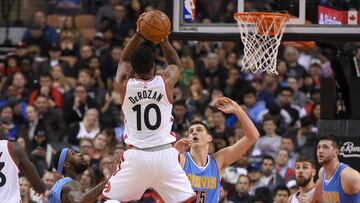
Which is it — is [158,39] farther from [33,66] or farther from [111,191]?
[33,66]

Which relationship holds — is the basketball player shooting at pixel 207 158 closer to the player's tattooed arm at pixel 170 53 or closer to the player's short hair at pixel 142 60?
the player's tattooed arm at pixel 170 53

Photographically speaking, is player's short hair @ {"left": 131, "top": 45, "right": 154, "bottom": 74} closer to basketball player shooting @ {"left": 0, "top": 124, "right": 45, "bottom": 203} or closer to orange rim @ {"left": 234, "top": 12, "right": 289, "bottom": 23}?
basketball player shooting @ {"left": 0, "top": 124, "right": 45, "bottom": 203}

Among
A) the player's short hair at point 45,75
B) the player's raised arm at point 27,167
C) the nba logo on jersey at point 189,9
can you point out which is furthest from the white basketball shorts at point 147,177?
the player's short hair at point 45,75

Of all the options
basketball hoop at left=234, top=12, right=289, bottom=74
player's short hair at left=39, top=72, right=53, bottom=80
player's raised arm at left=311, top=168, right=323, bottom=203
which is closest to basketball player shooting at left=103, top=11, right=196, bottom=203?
basketball hoop at left=234, top=12, right=289, bottom=74

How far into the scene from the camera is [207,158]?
10422 mm

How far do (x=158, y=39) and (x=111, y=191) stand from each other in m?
1.33

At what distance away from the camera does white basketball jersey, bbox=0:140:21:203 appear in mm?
10227

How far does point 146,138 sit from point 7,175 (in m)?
2.04

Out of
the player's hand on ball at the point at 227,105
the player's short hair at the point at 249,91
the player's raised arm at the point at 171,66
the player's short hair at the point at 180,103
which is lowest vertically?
the player's short hair at the point at 180,103

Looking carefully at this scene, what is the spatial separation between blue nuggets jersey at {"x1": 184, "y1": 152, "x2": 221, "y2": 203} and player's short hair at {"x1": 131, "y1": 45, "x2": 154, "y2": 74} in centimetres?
171

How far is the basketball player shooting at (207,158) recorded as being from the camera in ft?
33.3

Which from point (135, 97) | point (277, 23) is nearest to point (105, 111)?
point (277, 23)

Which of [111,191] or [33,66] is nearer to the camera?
[111,191]

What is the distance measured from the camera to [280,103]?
641 inches
